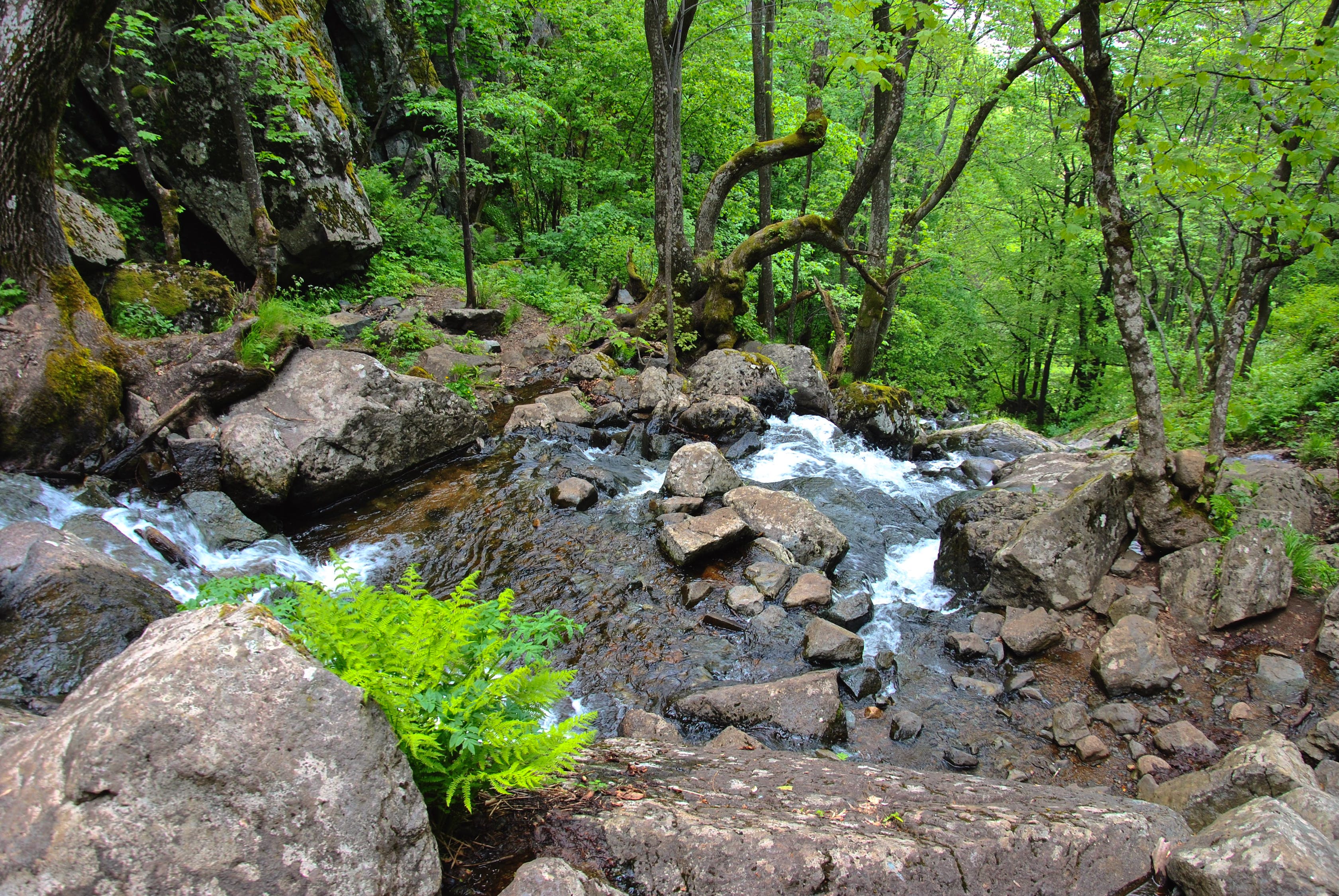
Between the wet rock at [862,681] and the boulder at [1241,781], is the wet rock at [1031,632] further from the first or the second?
the boulder at [1241,781]

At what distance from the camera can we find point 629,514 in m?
8.53

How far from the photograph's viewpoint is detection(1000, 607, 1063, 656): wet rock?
584cm

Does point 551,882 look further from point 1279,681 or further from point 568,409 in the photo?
point 568,409

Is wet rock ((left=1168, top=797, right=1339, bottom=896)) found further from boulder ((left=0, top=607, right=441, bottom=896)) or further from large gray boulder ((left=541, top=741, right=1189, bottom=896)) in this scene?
boulder ((left=0, top=607, right=441, bottom=896))

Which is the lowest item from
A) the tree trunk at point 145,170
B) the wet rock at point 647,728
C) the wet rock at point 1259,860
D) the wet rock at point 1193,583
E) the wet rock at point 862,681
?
the wet rock at point 647,728

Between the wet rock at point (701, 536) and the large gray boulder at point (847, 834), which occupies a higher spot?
the large gray boulder at point (847, 834)

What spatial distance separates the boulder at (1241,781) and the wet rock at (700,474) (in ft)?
18.7

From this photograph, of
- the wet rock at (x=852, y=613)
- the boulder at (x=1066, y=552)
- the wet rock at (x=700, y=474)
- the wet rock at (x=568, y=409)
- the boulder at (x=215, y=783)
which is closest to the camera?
the boulder at (x=215, y=783)

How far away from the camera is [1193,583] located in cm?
586

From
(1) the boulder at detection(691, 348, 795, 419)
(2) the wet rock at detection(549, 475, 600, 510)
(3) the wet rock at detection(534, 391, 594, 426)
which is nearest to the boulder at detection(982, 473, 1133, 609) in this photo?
(2) the wet rock at detection(549, 475, 600, 510)

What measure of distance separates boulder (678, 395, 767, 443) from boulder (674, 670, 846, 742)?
6451mm

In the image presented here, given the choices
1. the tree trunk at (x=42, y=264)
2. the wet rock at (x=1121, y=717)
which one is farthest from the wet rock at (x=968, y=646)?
the tree trunk at (x=42, y=264)

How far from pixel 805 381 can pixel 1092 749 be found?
957 centimetres

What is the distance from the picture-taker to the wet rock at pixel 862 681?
561 centimetres
